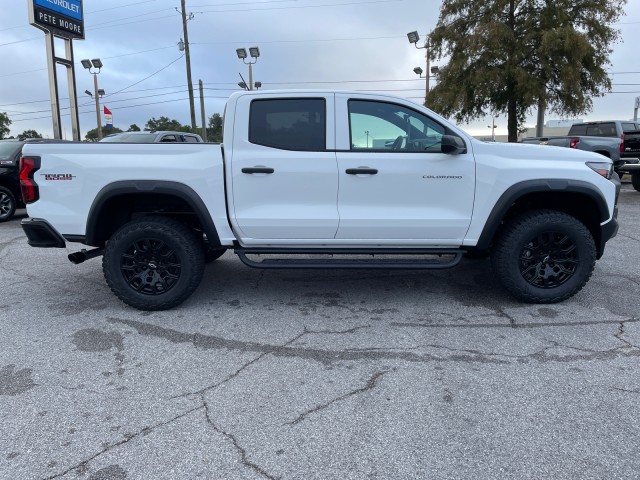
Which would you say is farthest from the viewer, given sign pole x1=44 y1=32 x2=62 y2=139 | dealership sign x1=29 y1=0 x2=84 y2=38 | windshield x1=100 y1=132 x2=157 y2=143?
sign pole x1=44 y1=32 x2=62 y2=139

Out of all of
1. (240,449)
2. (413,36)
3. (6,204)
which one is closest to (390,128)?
(240,449)

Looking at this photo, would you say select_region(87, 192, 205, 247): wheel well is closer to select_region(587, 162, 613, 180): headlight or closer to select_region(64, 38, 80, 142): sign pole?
select_region(587, 162, 613, 180): headlight

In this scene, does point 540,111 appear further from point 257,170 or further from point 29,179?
point 29,179

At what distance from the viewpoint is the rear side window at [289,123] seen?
171 inches

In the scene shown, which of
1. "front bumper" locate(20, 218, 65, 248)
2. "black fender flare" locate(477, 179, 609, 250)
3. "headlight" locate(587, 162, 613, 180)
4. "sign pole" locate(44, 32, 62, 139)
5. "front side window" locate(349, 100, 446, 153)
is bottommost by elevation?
"front bumper" locate(20, 218, 65, 248)

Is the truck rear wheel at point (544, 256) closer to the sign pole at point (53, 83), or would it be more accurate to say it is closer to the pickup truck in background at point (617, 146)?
the pickup truck in background at point (617, 146)

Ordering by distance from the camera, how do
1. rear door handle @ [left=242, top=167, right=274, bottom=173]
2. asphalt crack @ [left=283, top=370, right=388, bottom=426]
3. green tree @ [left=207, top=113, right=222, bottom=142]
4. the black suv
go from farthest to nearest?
green tree @ [left=207, top=113, right=222, bottom=142] < the black suv < rear door handle @ [left=242, top=167, right=274, bottom=173] < asphalt crack @ [left=283, top=370, right=388, bottom=426]

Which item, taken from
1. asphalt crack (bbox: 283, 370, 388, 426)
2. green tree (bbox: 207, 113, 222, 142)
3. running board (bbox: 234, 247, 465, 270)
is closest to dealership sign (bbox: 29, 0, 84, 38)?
running board (bbox: 234, 247, 465, 270)

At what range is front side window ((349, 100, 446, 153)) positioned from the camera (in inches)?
171

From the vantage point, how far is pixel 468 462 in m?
2.38

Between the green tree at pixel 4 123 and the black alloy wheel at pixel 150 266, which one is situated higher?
the green tree at pixel 4 123

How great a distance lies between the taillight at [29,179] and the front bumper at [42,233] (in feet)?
0.68

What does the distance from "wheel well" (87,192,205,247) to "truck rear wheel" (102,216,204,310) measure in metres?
0.16

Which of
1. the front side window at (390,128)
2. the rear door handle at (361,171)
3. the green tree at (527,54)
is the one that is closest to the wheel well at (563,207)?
the front side window at (390,128)
